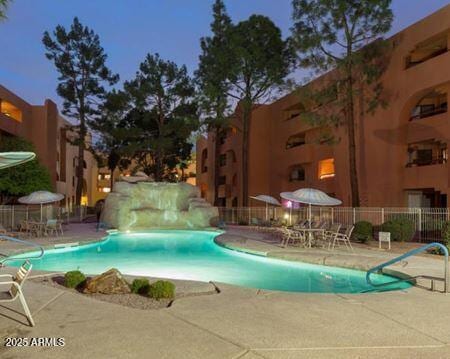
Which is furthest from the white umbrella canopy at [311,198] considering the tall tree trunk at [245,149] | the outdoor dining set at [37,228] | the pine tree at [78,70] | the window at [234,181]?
the window at [234,181]

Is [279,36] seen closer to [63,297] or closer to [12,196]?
[12,196]

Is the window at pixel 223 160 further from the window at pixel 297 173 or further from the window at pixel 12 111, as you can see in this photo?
the window at pixel 12 111

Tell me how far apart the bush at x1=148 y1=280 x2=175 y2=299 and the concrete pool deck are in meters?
0.37

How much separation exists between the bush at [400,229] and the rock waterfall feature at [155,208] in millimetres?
10725

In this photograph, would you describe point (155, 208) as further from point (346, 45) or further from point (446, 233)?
point (446, 233)

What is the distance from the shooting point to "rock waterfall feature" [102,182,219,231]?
24.0 m

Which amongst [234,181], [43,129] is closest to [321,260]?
[43,129]

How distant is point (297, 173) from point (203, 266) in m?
25.9

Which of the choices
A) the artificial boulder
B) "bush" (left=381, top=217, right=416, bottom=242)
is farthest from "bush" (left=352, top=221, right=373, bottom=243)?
the artificial boulder

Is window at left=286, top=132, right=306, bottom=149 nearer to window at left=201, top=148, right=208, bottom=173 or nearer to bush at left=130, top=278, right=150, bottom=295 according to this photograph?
window at left=201, top=148, right=208, bottom=173

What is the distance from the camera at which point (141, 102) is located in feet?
123

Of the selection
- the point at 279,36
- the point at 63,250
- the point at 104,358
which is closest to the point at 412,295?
the point at 104,358

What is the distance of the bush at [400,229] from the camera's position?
1725 centimetres

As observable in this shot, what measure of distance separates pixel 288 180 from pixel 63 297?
1254 inches
